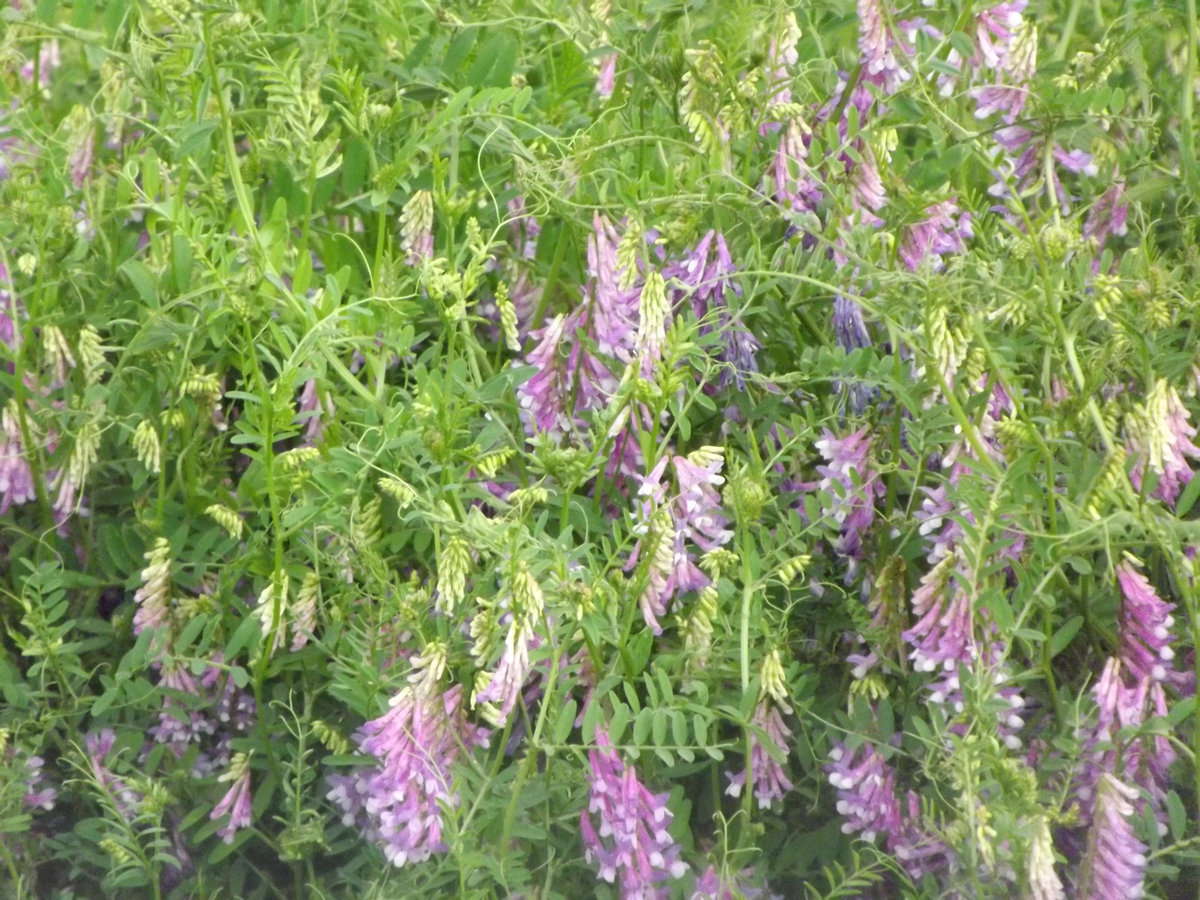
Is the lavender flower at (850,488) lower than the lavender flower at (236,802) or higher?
higher

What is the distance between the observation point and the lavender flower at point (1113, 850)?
4.90ft

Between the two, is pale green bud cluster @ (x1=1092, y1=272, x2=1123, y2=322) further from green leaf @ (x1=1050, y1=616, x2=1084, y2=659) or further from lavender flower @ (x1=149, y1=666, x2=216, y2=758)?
lavender flower @ (x1=149, y1=666, x2=216, y2=758)

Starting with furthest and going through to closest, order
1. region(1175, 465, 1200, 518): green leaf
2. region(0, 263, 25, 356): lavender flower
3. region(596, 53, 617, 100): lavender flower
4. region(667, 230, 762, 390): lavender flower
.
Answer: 1. region(596, 53, 617, 100): lavender flower
2. region(0, 263, 25, 356): lavender flower
3. region(667, 230, 762, 390): lavender flower
4. region(1175, 465, 1200, 518): green leaf

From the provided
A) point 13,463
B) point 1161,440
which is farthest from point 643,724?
point 13,463

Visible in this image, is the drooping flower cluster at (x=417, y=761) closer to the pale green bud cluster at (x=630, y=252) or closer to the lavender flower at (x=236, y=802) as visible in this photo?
the lavender flower at (x=236, y=802)

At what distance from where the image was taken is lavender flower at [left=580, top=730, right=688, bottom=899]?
153 cm

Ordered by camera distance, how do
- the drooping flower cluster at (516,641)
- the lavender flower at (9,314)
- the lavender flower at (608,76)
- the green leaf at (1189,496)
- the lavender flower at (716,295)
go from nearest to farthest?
the drooping flower cluster at (516,641) < the green leaf at (1189,496) < the lavender flower at (716,295) < the lavender flower at (9,314) < the lavender flower at (608,76)

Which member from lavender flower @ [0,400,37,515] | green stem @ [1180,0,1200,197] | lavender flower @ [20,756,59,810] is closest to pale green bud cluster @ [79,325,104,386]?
lavender flower @ [0,400,37,515]

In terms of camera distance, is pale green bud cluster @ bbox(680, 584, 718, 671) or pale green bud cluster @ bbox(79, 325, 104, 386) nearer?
pale green bud cluster @ bbox(680, 584, 718, 671)

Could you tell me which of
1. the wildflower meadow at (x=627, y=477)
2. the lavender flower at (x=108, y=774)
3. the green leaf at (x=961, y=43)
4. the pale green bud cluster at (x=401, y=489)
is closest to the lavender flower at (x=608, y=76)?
the wildflower meadow at (x=627, y=477)

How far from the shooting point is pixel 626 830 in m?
1.53

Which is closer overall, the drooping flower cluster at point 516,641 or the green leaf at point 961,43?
the drooping flower cluster at point 516,641

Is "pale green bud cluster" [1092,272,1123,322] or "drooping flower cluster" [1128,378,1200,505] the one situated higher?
"pale green bud cluster" [1092,272,1123,322]

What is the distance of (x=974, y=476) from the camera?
1.55m
